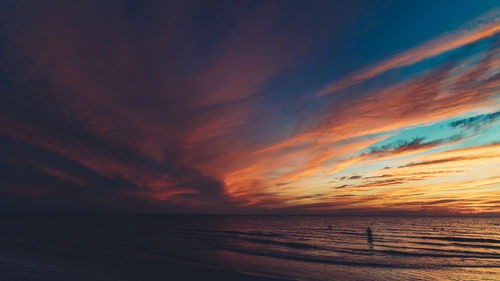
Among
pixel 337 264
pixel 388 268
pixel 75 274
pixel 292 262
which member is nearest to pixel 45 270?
pixel 75 274

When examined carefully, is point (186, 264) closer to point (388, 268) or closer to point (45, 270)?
point (45, 270)

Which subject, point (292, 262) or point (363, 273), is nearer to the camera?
point (363, 273)

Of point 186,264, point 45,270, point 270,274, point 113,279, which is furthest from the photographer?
point 186,264

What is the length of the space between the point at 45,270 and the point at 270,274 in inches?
767

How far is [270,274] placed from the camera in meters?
22.0

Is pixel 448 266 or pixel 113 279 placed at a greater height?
pixel 113 279

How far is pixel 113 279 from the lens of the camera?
18625 mm

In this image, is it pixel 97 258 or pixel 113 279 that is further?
pixel 97 258

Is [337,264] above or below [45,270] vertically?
below

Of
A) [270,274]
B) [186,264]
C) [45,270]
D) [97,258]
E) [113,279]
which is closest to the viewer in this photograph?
[113,279]

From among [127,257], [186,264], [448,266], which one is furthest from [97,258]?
[448,266]

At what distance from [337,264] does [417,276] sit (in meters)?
7.74

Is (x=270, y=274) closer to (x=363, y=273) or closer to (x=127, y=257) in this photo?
(x=363, y=273)

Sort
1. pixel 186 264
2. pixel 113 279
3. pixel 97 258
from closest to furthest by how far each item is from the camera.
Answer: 1. pixel 113 279
2. pixel 186 264
3. pixel 97 258
